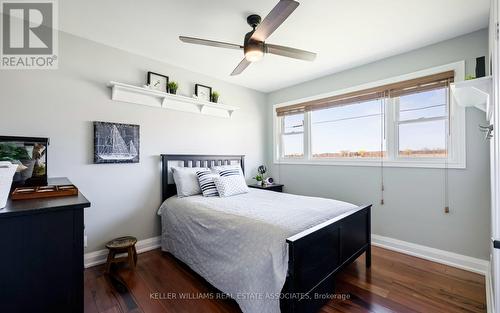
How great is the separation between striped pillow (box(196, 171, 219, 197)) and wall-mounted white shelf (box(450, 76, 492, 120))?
8.54 feet

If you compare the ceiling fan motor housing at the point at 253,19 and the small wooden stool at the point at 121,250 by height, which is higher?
the ceiling fan motor housing at the point at 253,19

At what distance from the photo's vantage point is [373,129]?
3.29 meters

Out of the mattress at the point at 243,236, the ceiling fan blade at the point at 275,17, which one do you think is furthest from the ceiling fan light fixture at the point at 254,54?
the mattress at the point at 243,236

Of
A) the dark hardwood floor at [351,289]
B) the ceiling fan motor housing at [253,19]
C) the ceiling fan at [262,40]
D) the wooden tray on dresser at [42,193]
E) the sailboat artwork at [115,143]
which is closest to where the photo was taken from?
the wooden tray on dresser at [42,193]

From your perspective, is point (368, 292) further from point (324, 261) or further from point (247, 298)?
point (247, 298)

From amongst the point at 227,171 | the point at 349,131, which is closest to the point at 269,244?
the point at 227,171

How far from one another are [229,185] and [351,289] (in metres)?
1.76

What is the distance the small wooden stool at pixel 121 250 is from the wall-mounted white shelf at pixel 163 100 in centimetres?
169

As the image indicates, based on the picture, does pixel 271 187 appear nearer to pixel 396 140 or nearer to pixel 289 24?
pixel 396 140

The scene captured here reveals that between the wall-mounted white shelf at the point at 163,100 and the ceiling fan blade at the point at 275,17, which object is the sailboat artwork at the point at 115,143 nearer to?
the wall-mounted white shelf at the point at 163,100

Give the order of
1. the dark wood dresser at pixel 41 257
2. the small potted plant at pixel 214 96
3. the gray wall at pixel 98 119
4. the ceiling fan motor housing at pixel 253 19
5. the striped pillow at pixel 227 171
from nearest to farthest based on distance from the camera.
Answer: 1. the dark wood dresser at pixel 41 257
2. the ceiling fan motor housing at pixel 253 19
3. the gray wall at pixel 98 119
4. the striped pillow at pixel 227 171
5. the small potted plant at pixel 214 96

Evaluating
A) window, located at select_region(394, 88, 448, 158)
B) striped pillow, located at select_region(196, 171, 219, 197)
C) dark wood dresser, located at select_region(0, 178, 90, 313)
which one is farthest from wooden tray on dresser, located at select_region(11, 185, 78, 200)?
window, located at select_region(394, 88, 448, 158)

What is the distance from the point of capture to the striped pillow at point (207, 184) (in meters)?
2.97

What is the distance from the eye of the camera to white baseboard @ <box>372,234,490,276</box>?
241 centimetres
